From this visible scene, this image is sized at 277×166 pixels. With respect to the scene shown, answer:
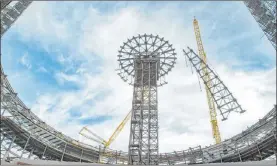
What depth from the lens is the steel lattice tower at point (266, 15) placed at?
45981 millimetres

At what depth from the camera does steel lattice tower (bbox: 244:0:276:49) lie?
4598cm

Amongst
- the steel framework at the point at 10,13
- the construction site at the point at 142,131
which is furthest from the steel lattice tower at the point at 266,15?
the steel framework at the point at 10,13

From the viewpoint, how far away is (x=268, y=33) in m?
47.7

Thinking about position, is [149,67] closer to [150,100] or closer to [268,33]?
[150,100]

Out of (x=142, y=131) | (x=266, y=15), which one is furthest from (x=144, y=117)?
(x=266, y=15)

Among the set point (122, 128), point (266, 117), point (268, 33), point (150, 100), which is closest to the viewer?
point (266, 117)

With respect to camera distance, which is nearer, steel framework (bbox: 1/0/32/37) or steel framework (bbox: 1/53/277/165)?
steel framework (bbox: 1/53/277/165)

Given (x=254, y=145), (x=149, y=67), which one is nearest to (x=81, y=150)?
(x=149, y=67)

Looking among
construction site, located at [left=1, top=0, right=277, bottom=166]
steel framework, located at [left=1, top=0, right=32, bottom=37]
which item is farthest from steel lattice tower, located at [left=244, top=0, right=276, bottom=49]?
steel framework, located at [left=1, top=0, right=32, bottom=37]

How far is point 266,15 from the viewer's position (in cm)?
4728

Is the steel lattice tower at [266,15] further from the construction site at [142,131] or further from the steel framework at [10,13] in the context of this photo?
the steel framework at [10,13]

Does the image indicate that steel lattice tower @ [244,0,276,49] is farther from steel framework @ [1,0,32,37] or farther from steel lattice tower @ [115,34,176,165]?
steel framework @ [1,0,32,37]

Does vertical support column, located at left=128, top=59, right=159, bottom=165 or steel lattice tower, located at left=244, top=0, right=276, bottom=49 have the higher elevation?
steel lattice tower, located at left=244, top=0, right=276, bottom=49

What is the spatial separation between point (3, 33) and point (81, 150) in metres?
28.0
